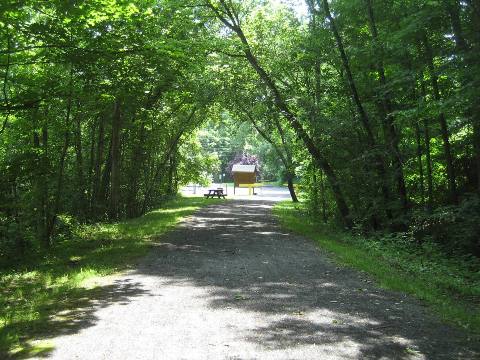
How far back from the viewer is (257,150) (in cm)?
7238

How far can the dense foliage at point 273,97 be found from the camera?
30.6 feet

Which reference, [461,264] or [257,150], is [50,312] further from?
[257,150]

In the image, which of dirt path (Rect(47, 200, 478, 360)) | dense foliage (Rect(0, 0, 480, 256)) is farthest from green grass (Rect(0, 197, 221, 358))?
dense foliage (Rect(0, 0, 480, 256))

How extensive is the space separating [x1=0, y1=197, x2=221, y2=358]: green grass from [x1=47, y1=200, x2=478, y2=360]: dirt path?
0.24m

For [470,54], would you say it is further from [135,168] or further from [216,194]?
[216,194]

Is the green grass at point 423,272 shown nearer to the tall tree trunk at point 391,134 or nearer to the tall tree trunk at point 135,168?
the tall tree trunk at point 391,134

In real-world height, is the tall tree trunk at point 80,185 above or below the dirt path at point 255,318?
above

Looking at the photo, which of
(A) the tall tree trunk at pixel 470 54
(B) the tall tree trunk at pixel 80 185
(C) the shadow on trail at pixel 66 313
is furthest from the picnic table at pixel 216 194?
(C) the shadow on trail at pixel 66 313

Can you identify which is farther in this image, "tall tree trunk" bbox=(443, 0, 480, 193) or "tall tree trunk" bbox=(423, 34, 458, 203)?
"tall tree trunk" bbox=(423, 34, 458, 203)

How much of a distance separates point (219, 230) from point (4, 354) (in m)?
10.5

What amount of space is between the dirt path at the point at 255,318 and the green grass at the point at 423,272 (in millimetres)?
345

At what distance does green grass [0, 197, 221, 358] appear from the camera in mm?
5195

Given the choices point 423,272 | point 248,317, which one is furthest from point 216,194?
point 248,317

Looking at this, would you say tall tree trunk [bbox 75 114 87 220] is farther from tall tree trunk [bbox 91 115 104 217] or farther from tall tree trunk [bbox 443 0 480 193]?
tall tree trunk [bbox 443 0 480 193]
